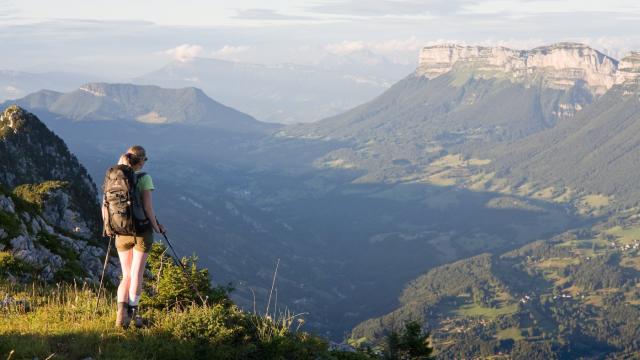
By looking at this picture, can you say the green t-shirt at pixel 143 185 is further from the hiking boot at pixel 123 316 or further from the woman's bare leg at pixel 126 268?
the hiking boot at pixel 123 316

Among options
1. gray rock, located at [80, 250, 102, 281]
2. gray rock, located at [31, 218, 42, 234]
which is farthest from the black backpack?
gray rock, located at [80, 250, 102, 281]

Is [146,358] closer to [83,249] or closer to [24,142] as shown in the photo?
[83,249]

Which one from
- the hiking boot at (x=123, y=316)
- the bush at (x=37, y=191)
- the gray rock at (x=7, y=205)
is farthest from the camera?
the bush at (x=37, y=191)

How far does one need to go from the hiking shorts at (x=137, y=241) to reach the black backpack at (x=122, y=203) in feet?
0.99

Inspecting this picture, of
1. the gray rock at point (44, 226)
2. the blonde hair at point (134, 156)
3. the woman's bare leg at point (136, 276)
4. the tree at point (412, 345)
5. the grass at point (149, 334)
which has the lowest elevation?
the tree at point (412, 345)

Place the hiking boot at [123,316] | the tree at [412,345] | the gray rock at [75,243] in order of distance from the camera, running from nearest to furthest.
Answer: the hiking boot at [123,316] < the gray rock at [75,243] < the tree at [412,345]

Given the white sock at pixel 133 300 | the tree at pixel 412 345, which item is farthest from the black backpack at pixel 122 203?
the tree at pixel 412 345

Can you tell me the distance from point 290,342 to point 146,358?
12.1 feet

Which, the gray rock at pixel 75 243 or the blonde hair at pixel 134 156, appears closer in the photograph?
the blonde hair at pixel 134 156

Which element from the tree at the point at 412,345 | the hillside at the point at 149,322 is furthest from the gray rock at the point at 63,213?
the tree at the point at 412,345

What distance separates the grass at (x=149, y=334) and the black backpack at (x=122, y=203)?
2.27 metres

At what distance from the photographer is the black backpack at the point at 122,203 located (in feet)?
45.9

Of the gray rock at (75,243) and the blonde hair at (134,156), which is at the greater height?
A: the blonde hair at (134,156)

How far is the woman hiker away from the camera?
47.5 ft
